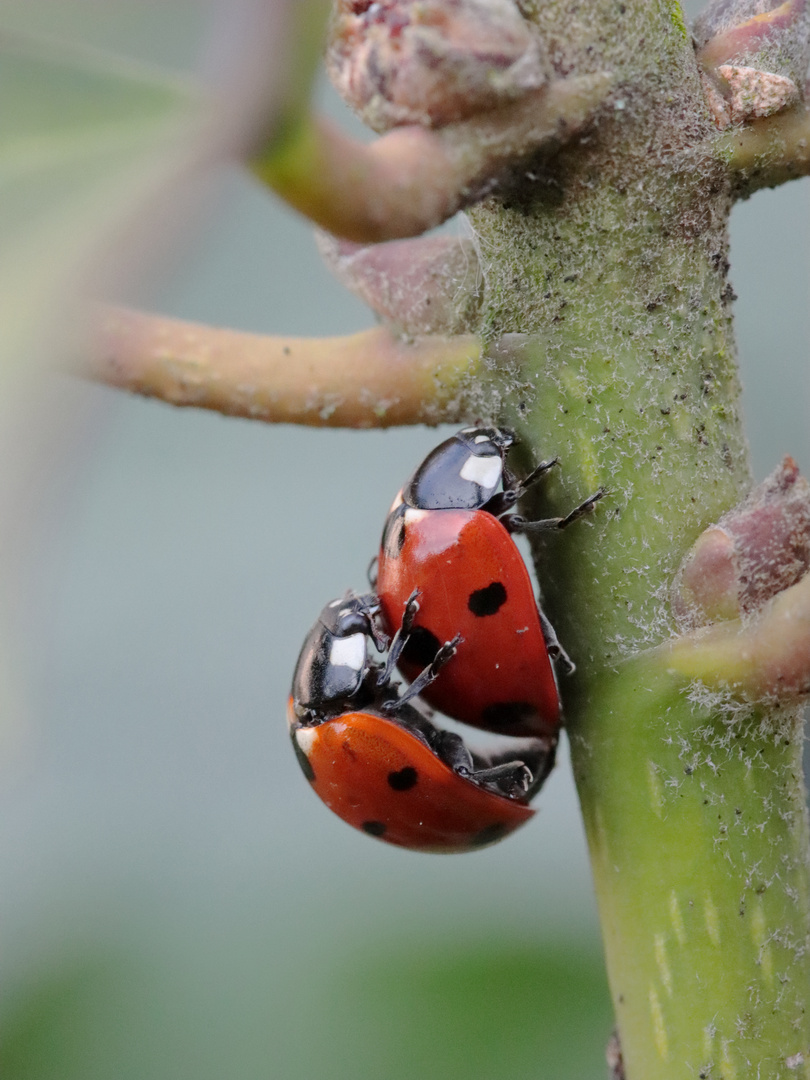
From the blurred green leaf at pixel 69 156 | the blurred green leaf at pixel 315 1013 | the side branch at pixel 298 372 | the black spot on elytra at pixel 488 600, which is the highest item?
the blurred green leaf at pixel 69 156

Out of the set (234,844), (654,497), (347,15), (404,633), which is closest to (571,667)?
(654,497)

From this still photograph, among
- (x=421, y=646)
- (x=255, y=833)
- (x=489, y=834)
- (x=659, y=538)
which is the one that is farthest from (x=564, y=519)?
(x=255, y=833)

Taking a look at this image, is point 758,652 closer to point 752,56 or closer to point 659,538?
point 659,538

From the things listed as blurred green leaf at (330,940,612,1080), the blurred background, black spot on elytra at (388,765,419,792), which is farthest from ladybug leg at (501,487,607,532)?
blurred green leaf at (330,940,612,1080)

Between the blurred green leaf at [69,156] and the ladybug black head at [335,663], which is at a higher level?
the blurred green leaf at [69,156]

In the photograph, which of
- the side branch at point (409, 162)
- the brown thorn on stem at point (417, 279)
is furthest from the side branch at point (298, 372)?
the side branch at point (409, 162)

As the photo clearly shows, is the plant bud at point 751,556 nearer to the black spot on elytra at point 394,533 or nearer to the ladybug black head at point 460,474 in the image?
the ladybug black head at point 460,474

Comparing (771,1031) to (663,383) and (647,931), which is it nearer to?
(647,931)
